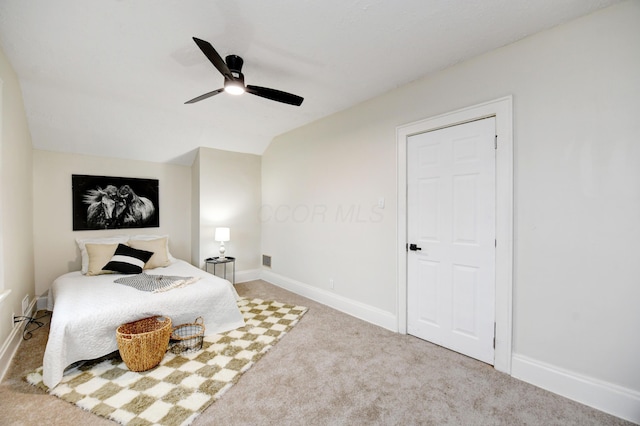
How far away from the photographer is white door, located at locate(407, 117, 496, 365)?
7.54 ft

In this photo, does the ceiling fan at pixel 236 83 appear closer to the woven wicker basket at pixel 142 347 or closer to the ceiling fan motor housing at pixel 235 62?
the ceiling fan motor housing at pixel 235 62

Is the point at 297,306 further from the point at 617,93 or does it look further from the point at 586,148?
the point at 617,93

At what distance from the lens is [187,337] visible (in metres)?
2.38

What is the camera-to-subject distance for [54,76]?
2570 mm

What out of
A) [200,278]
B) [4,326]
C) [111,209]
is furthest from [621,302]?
[111,209]

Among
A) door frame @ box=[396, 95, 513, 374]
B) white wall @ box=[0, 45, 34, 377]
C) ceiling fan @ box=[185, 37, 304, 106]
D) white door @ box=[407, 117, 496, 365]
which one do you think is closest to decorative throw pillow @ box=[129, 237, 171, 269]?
white wall @ box=[0, 45, 34, 377]

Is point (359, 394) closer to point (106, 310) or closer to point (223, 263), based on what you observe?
point (106, 310)

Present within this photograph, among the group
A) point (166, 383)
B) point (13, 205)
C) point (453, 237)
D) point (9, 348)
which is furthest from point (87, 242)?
point (453, 237)

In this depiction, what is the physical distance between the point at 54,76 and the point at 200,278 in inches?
91.7

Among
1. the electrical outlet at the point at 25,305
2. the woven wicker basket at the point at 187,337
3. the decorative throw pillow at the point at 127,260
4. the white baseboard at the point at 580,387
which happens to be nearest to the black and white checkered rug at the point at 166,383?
the woven wicker basket at the point at 187,337

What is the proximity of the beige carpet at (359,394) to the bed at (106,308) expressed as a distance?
0.30 metres

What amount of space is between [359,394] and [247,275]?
10.5 feet

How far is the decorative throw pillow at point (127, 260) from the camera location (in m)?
3.37

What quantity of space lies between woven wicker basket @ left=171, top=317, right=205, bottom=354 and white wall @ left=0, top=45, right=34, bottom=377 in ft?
3.73
